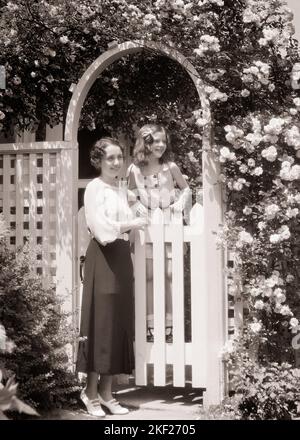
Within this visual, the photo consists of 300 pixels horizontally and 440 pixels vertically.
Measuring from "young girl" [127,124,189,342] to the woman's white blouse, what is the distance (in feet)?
0.97

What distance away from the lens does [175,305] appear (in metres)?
4.69

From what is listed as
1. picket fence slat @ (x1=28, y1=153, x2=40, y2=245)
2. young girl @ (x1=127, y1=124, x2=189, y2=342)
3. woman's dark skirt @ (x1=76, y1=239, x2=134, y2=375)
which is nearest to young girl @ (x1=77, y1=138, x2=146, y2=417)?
woman's dark skirt @ (x1=76, y1=239, x2=134, y2=375)

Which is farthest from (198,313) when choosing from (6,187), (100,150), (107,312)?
(6,187)

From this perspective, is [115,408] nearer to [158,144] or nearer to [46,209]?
[46,209]

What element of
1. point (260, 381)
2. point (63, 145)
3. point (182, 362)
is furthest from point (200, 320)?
point (63, 145)

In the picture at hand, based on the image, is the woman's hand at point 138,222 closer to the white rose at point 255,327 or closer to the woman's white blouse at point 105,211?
the woman's white blouse at point 105,211

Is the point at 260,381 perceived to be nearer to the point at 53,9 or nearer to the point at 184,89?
the point at 184,89

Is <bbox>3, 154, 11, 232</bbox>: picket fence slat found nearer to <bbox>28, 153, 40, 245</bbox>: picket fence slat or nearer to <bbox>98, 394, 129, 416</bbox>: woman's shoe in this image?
<bbox>28, 153, 40, 245</bbox>: picket fence slat

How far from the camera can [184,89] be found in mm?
5926

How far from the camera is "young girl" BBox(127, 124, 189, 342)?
4.82m

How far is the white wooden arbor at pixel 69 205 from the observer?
4.55 meters

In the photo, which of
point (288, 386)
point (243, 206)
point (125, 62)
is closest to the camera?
point (288, 386)

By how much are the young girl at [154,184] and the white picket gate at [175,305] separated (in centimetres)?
9

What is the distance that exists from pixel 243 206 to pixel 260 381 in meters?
1.16
